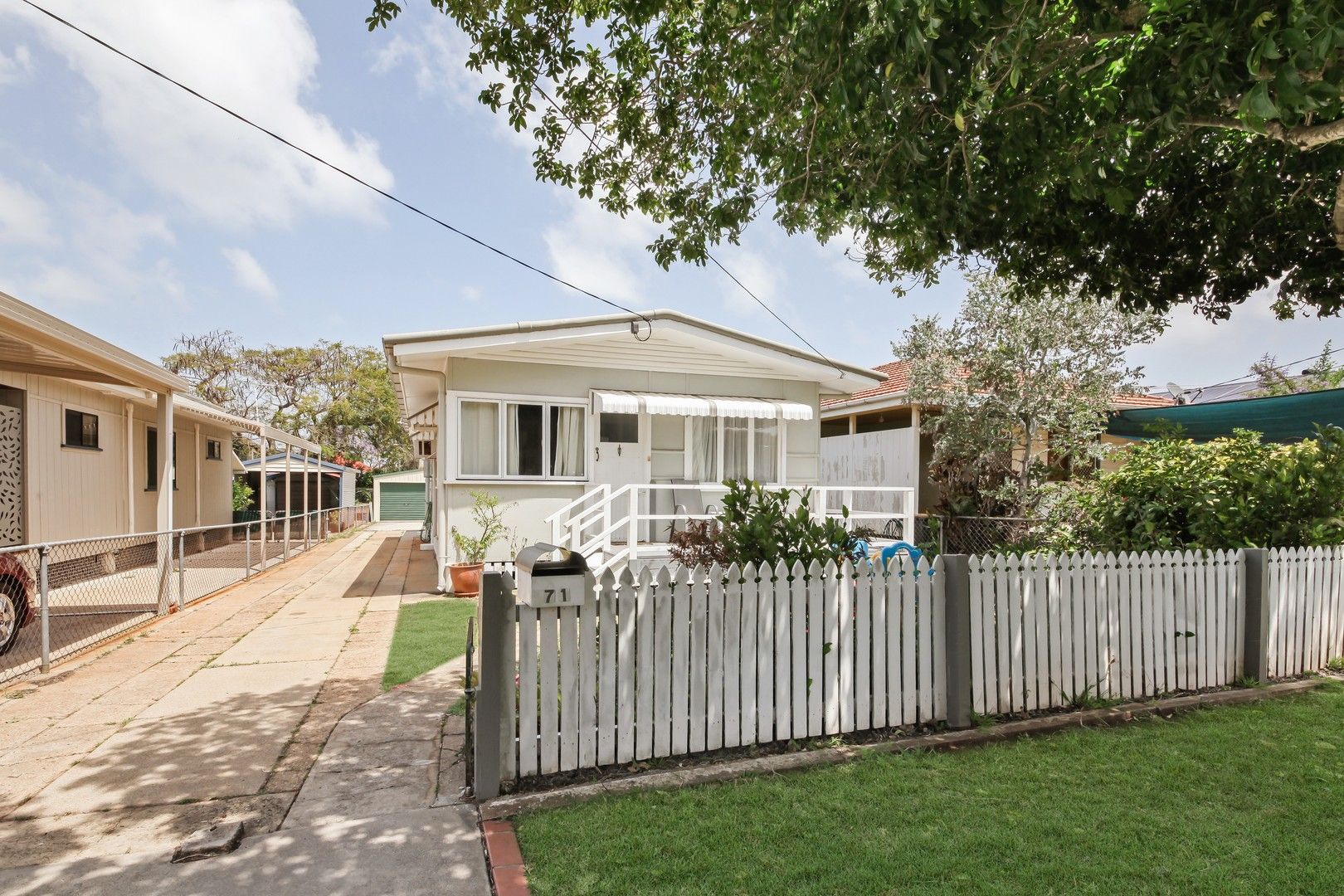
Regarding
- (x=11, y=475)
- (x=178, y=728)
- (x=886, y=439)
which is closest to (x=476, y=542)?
(x=178, y=728)

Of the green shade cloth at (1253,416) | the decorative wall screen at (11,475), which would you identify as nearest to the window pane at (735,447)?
the green shade cloth at (1253,416)

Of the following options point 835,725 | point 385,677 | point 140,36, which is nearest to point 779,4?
point 835,725

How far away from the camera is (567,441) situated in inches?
439

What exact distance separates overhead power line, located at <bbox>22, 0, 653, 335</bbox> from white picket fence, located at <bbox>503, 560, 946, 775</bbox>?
22.0ft

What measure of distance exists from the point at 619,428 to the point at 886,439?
6787mm

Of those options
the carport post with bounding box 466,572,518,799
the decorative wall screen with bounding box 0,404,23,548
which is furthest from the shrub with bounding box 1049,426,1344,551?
the decorative wall screen with bounding box 0,404,23,548

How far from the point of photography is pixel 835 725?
445 centimetres

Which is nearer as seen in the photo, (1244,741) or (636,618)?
(636,618)

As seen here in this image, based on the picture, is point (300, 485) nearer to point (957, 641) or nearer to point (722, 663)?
point (722, 663)

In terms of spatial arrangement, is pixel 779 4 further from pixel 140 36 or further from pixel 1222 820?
pixel 140 36

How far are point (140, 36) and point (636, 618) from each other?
749 centimetres

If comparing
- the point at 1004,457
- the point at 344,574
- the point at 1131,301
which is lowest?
the point at 344,574

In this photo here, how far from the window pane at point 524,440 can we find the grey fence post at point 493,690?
7.21 metres

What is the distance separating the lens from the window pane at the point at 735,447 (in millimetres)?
12023
